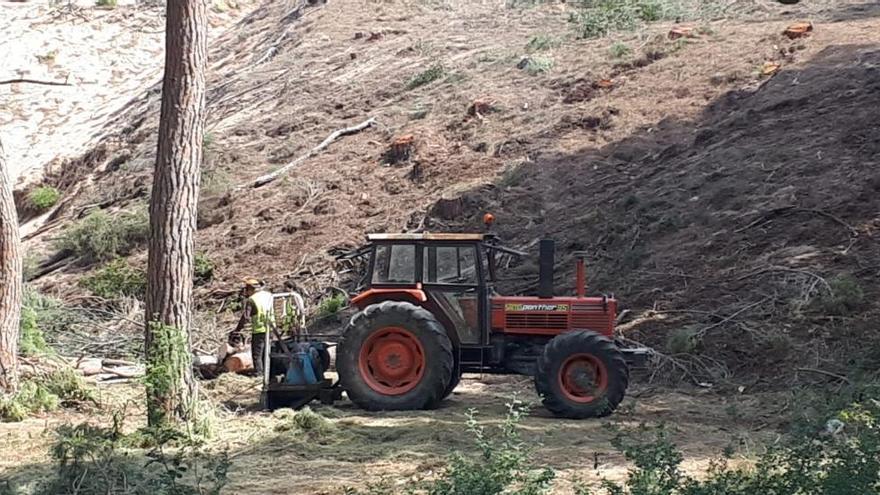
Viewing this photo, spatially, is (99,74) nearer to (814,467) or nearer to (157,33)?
(157,33)

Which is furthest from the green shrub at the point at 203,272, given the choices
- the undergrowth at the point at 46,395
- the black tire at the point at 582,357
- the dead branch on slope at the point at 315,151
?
the black tire at the point at 582,357

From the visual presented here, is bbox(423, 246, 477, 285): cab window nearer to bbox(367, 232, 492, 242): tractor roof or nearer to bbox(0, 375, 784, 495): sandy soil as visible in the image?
bbox(367, 232, 492, 242): tractor roof

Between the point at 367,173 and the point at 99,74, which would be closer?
the point at 367,173

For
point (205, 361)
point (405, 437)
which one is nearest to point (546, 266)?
point (405, 437)

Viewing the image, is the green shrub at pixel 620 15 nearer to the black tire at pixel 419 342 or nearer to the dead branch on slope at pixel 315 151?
the dead branch on slope at pixel 315 151

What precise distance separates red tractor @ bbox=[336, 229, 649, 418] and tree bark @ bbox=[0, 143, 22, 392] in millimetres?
3530

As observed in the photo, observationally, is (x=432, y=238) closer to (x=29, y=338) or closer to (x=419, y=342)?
(x=419, y=342)

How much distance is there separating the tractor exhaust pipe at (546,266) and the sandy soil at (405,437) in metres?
1.28

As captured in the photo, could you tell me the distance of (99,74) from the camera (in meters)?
36.3

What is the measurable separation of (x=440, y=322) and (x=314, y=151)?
1259 cm

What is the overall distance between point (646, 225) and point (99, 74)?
2302cm

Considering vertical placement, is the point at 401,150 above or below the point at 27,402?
above

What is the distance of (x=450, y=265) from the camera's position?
1286cm

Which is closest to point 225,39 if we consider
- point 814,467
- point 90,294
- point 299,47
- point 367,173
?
point 299,47
